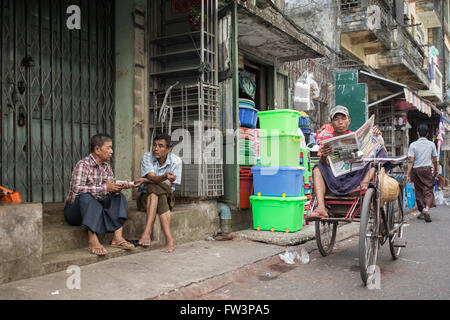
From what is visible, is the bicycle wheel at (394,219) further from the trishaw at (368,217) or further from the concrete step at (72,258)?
the concrete step at (72,258)

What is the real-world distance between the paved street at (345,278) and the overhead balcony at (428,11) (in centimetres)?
2064

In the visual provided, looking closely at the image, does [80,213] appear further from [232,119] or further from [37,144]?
[232,119]

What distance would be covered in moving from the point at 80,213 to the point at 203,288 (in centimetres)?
163

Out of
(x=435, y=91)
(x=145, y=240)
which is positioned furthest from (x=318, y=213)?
(x=435, y=91)

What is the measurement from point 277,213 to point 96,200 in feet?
9.03

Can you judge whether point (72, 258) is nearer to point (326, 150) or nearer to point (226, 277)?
point (226, 277)

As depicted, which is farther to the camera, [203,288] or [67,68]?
[67,68]

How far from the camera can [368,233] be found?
4035mm

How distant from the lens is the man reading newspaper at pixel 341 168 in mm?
4484

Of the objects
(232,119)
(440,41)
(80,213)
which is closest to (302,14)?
(232,119)

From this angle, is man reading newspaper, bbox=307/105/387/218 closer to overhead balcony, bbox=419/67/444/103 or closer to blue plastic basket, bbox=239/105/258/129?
blue plastic basket, bbox=239/105/258/129

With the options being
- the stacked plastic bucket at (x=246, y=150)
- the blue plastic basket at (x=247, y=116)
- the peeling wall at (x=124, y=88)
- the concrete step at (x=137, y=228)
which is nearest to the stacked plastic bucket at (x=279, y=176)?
the stacked plastic bucket at (x=246, y=150)
